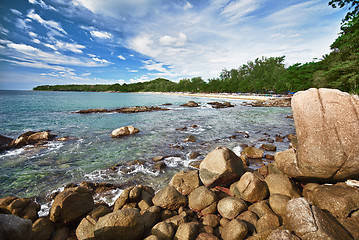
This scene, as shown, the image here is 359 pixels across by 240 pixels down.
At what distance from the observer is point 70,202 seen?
507cm

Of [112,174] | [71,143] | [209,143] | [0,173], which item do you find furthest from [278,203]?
[71,143]

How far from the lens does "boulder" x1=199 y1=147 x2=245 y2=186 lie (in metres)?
6.61

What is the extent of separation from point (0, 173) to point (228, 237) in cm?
1301

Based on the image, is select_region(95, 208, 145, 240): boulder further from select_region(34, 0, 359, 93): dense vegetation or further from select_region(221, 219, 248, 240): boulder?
select_region(34, 0, 359, 93): dense vegetation

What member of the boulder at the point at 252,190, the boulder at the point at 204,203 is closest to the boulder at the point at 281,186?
the boulder at the point at 252,190

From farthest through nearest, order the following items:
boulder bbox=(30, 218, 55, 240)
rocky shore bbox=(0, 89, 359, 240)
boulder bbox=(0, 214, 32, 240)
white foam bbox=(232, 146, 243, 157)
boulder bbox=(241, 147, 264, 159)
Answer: white foam bbox=(232, 146, 243, 157), boulder bbox=(241, 147, 264, 159), boulder bbox=(30, 218, 55, 240), rocky shore bbox=(0, 89, 359, 240), boulder bbox=(0, 214, 32, 240)

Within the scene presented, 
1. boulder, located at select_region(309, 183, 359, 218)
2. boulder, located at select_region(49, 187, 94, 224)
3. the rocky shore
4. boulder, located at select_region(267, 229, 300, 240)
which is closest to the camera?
boulder, located at select_region(267, 229, 300, 240)

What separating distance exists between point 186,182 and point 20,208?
231 inches

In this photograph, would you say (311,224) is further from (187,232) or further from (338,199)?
(187,232)

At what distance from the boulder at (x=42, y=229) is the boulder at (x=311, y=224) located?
683 centimetres

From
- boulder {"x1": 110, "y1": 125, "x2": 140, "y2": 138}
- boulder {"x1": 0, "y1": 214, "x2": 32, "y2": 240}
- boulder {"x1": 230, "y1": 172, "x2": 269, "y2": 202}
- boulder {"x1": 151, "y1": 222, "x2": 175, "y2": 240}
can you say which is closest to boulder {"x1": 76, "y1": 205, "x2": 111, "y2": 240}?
boulder {"x1": 0, "y1": 214, "x2": 32, "y2": 240}

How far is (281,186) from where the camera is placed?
18.7 ft

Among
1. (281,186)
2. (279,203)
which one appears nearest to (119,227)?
(279,203)

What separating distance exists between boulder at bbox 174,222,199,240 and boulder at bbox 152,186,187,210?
1.16 metres
